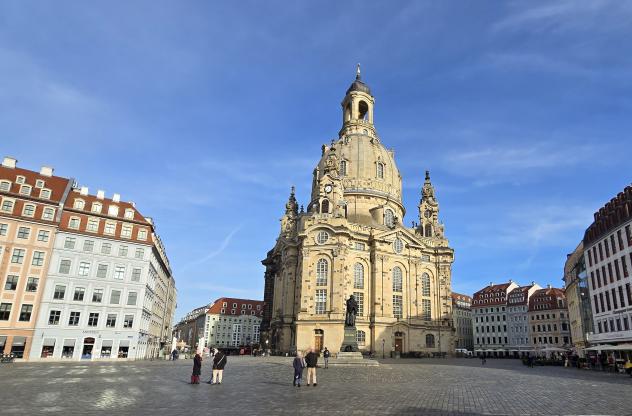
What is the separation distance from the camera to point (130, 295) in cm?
5094

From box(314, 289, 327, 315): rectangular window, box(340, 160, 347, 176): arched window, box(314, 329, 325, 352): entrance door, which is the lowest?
box(314, 329, 325, 352): entrance door

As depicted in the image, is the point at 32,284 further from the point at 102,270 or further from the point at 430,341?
the point at 430,341

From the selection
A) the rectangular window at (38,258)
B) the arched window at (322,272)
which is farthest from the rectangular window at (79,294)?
the arched window at (322,272)

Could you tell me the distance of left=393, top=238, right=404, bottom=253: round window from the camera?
72.9 meters

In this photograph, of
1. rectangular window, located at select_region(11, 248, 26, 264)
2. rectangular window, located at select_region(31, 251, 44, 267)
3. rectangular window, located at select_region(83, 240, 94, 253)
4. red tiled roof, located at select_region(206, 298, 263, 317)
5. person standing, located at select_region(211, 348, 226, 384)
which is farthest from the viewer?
red tiled roof, located at select_region(206, 298, 263, 317)

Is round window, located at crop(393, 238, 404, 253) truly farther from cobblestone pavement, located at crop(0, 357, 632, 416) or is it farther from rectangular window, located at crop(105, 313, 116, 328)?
cobblestone pavement, located at crop(0, 357, 632, 416)

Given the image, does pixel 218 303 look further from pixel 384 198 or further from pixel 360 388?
pixel 360 388

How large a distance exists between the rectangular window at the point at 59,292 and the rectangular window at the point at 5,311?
409 cm

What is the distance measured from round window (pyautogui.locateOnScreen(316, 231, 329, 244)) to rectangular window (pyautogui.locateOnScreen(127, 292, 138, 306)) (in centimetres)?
2827

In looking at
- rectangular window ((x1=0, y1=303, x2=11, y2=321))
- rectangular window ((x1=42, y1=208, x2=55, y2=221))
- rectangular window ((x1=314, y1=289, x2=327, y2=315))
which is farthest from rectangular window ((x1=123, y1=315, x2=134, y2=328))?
rectangular window ((x1=314, y1=289, x2=327, y2=315))

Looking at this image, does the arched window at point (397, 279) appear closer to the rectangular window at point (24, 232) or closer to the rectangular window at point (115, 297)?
the rectangular window at point (115, 297)

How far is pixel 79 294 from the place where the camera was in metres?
47.6

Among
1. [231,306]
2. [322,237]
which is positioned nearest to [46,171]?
[322,237]

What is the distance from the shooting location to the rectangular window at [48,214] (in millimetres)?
47562
